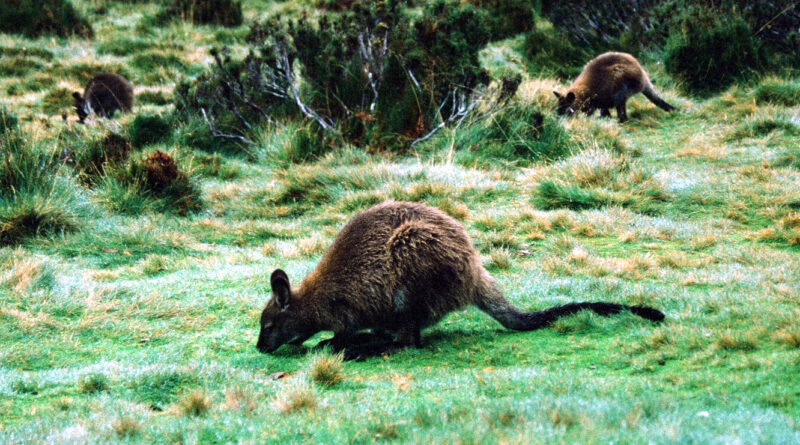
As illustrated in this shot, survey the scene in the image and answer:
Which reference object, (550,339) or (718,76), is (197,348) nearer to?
(550,339)

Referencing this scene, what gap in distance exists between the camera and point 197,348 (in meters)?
5.41

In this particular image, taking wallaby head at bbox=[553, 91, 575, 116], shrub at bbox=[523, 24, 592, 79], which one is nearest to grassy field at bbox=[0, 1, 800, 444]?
wallaby head at bbox=[553, 91, 575, 116]

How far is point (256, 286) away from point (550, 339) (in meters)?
2.77

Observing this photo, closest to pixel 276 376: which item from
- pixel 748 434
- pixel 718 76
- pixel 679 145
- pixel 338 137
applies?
pixel 748 434

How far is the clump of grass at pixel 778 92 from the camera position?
1227 cm

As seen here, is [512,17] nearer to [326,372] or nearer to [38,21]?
[38,21]

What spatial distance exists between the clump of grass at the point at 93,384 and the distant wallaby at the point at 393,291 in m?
1.06

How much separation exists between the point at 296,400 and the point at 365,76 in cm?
873

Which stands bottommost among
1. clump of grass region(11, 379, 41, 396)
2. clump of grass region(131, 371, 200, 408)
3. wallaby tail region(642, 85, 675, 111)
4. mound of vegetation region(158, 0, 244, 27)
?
wallaby tail region(642, 85, 675, 111)

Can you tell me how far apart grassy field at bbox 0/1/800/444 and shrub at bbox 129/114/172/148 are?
0.30 meters

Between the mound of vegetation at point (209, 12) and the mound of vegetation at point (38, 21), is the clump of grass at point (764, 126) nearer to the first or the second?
the mound of vegetation at point (209, 12)

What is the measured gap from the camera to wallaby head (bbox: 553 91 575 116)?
12.1 meters

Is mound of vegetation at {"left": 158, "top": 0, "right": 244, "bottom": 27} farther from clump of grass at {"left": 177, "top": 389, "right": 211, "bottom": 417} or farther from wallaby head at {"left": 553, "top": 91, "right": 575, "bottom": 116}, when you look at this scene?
clump of grass at {"left": 177, "top": 389, "right": 211, "bottom": 417}

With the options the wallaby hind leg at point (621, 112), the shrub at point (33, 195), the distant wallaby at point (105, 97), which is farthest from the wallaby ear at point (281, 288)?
the distant wallaby at point (105, 97)
